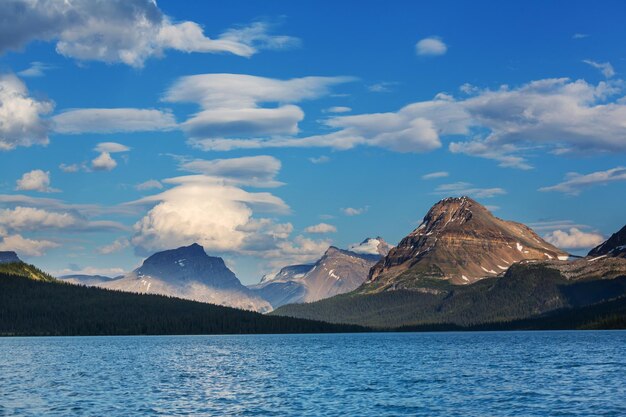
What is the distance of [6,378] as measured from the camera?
5344 inches

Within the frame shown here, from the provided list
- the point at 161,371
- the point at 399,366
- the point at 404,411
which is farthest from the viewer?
the point at 399,366

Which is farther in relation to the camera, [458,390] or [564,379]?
[564,379]

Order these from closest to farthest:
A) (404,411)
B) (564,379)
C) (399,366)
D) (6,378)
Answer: (404,411), (564,379), (6,378), (399,366)

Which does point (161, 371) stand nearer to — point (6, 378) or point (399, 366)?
point (6, 378)

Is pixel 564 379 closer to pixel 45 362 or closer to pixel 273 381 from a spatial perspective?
pixel 273 381

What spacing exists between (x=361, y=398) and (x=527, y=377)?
40.6 metres

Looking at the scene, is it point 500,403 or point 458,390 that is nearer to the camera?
point 500,403

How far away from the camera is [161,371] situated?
15650cm

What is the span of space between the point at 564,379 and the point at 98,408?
73.4m

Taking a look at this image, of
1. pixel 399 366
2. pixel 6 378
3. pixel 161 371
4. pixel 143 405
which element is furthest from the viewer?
pixel 399 366

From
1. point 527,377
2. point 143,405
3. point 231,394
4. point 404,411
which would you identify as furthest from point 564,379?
point 143,405

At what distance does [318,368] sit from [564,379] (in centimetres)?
5341

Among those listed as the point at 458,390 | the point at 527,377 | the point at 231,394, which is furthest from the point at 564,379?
the point at 231,394

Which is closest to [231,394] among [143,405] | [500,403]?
[143,405]
